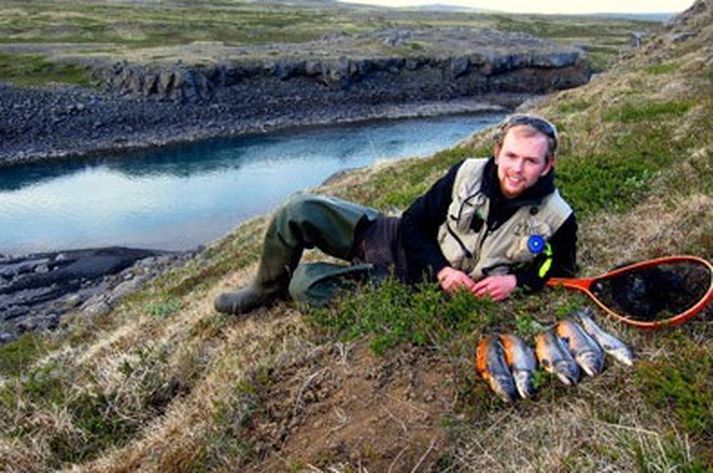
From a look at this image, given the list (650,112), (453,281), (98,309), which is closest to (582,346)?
(453,281)

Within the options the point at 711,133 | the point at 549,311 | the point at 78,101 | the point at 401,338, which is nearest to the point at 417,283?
the point at 401,338

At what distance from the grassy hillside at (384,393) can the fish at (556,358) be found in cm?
9

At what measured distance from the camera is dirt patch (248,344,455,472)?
4734mm

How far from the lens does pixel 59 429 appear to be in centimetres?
641

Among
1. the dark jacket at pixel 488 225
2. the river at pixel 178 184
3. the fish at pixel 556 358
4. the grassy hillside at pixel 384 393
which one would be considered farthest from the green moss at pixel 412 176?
the river at pixel 178 184

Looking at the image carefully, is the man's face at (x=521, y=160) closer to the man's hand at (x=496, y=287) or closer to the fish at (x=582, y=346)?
the man's hand at (x=496, y=287)

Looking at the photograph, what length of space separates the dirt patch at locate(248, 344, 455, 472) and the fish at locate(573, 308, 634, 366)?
3.99 ft

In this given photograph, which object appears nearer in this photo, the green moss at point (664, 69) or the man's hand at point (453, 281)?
the man's hand at point (453, 281)

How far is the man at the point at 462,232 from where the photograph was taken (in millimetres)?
6066

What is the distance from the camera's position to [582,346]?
526 cm

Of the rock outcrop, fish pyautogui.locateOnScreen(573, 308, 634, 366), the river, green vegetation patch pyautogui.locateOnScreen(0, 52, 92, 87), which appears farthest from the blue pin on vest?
green vegetation patch pyautogui.locateOnScreen(0, 52, 92, 87)

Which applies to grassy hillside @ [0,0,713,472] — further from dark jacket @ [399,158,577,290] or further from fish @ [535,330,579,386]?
dark jacket @ [399,158,577,290]

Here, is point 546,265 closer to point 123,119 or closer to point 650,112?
point 650,112

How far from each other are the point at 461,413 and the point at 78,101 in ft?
214
